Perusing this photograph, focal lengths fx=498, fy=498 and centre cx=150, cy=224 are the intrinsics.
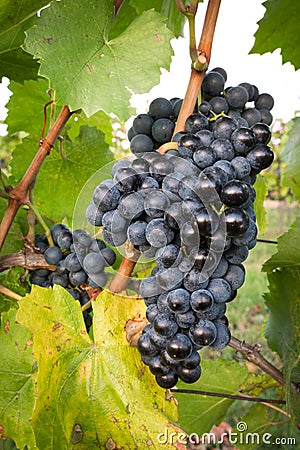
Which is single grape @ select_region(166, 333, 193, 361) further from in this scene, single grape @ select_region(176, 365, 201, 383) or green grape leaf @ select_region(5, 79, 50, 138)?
green grape leaf @ select_region(5, 79, 50, 138)

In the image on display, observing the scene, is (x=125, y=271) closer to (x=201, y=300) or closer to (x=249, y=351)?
(x=201, y=300)

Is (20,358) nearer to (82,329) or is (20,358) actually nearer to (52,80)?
(82,329)

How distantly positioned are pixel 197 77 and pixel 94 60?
24 cm

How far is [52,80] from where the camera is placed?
40.5 inches

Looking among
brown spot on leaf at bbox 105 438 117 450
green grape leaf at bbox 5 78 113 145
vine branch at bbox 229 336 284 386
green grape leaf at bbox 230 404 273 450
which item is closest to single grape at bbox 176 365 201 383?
brown spot on leaf at bbox 105 438 117 450

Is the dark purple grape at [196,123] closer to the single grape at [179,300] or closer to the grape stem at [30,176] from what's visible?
the single grape at [179,300]

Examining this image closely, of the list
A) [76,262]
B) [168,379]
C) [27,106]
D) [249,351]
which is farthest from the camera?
[27,106]

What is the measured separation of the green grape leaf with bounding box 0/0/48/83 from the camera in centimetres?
122

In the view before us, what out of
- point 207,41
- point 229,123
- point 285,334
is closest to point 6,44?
point 207,41

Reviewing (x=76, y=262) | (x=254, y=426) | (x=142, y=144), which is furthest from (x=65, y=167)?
(x=254, y=426)

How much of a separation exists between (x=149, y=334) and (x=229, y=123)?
1.35 ft

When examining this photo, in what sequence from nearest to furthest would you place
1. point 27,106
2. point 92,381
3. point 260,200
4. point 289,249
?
point 92,381 → point 289,249 → point 27,106 → point 260,200

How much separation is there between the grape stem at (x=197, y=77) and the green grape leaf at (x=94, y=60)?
96 mm

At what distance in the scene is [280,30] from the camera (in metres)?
1.61
